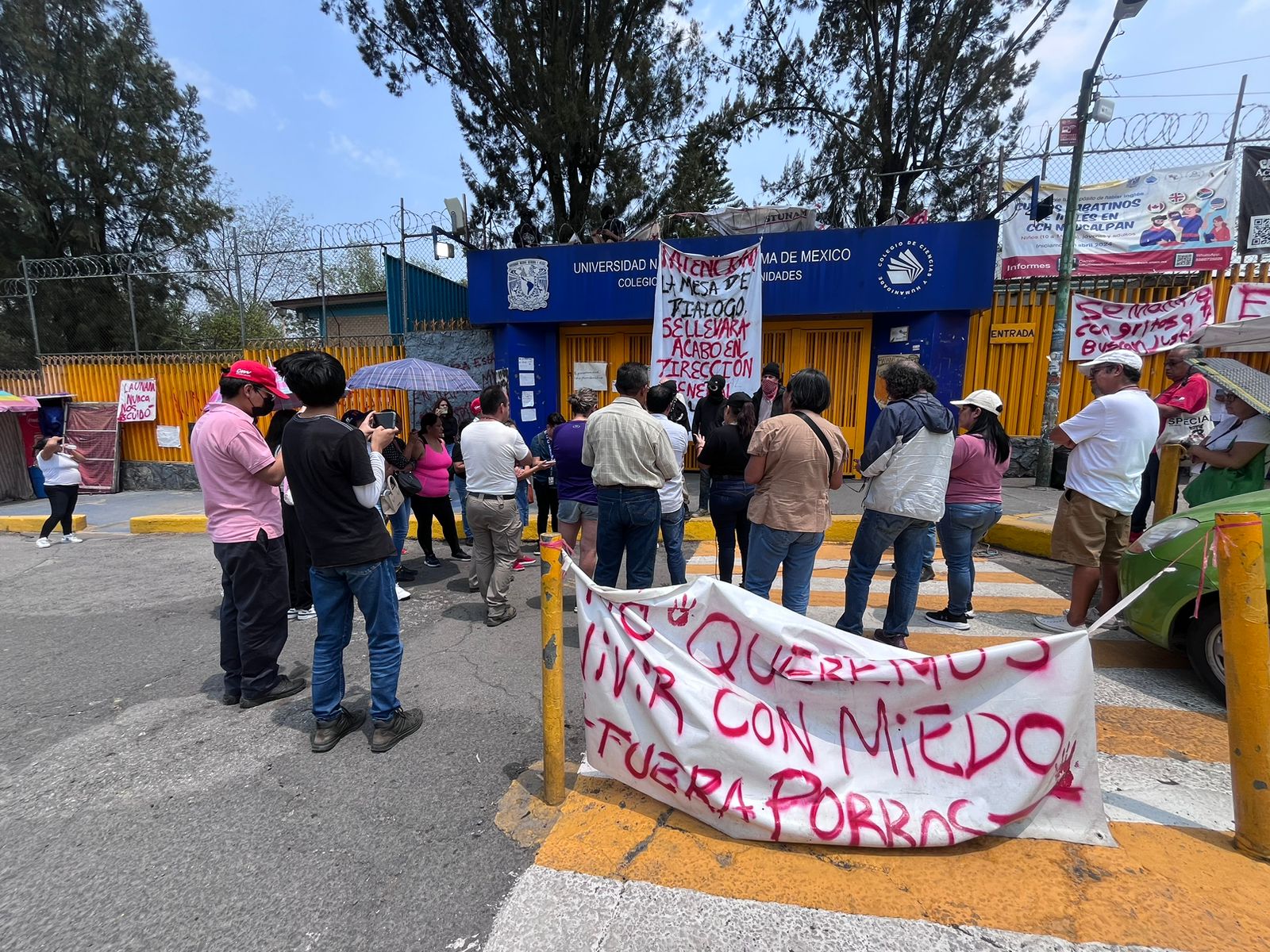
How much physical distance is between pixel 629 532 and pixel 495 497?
1.27 meters

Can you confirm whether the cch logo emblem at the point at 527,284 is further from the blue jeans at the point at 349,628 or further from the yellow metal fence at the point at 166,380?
the blue jeans at the point at 349,628

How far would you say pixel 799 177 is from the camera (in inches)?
635

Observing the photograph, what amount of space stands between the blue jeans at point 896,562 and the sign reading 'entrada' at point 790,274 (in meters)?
6.57

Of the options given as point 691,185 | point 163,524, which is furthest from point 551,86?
point 163,524

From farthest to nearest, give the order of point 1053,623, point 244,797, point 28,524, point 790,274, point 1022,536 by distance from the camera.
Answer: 1. point 790,274
2. point 28,524
3. point 1022,536
4. point 1053,623
5. point 244,797

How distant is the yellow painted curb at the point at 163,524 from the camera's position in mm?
8648

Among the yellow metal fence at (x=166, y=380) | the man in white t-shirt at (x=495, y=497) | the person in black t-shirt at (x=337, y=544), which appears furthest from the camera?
the yellow metal fence at (x=166, y=380)

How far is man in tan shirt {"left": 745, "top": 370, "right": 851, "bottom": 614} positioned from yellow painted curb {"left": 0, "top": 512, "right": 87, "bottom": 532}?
33.9 feet

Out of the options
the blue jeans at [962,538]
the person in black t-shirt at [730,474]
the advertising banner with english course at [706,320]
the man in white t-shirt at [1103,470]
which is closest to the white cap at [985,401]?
the man in white t-shirt at [1103,470]

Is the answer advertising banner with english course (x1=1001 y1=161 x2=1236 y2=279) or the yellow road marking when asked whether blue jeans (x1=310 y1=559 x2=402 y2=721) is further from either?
advertising banner with english course (x1=1001 y1=161 x2=1236 y2=279)

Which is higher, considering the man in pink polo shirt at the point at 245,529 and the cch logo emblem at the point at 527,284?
the cch logo emblem at the point at 527,284

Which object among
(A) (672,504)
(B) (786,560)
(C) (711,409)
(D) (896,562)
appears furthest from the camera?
(C) (711,409)

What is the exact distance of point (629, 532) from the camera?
13.5 ft

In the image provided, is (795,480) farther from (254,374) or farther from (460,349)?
(460,349)
